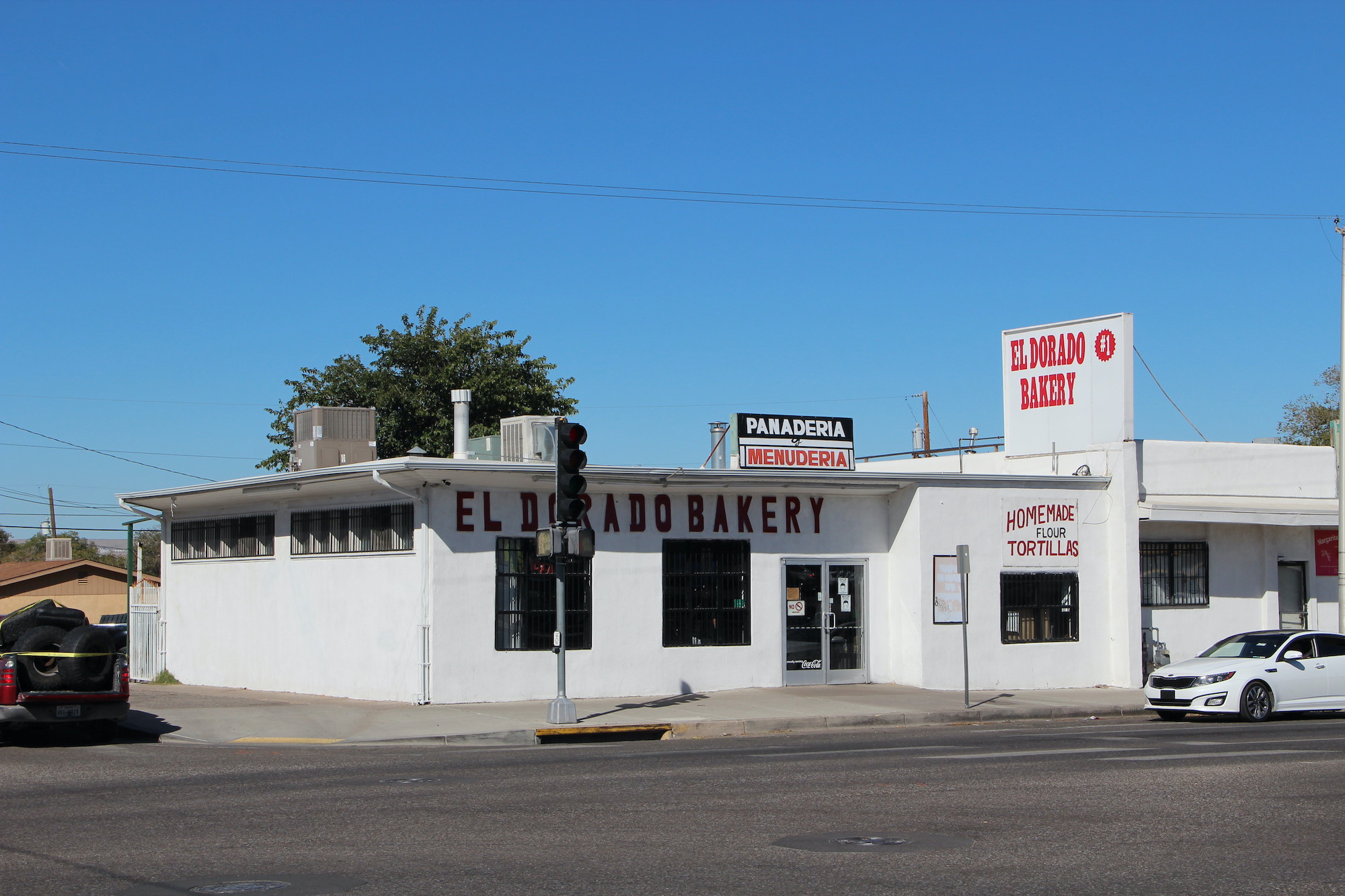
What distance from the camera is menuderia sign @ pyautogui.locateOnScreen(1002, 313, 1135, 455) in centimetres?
2595

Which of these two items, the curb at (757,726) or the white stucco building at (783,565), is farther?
the white stucco building at (783,565)

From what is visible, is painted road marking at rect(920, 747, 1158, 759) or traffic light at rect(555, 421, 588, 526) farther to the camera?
traffic light at rect(555, 421, 588, 526)

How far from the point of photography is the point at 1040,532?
2503 cm

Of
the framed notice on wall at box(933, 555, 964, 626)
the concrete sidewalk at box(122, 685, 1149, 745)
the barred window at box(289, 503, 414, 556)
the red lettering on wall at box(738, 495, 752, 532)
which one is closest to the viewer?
the concrete sidewalk at box(122, 685, 1149, 745)

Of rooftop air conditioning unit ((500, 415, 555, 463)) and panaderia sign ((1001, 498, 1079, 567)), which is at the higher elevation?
rooftop air conditioning unit ((500, 415, 555, 463))

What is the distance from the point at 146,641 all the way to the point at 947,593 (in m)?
16.2

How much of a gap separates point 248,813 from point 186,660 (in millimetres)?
16937

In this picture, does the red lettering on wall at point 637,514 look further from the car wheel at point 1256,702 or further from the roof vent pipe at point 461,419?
the car wheel at point 1256,702

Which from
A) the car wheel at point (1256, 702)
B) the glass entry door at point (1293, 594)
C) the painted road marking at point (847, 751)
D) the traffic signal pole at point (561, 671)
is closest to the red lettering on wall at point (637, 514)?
the traffic signal pole at point (561, 671)

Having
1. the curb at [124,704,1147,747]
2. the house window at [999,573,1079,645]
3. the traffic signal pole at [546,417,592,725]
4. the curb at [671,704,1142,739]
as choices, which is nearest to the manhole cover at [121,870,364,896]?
the curb at [124,704,1147,747]

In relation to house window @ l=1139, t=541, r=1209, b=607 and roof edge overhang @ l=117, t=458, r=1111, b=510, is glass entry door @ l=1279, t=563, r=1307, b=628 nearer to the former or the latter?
house window @ l=1139, t=541, r=1209, b=607

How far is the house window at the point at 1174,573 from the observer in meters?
26.7

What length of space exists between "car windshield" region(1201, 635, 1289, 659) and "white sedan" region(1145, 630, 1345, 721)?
0.01 m

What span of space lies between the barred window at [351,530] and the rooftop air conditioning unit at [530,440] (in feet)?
7.05
